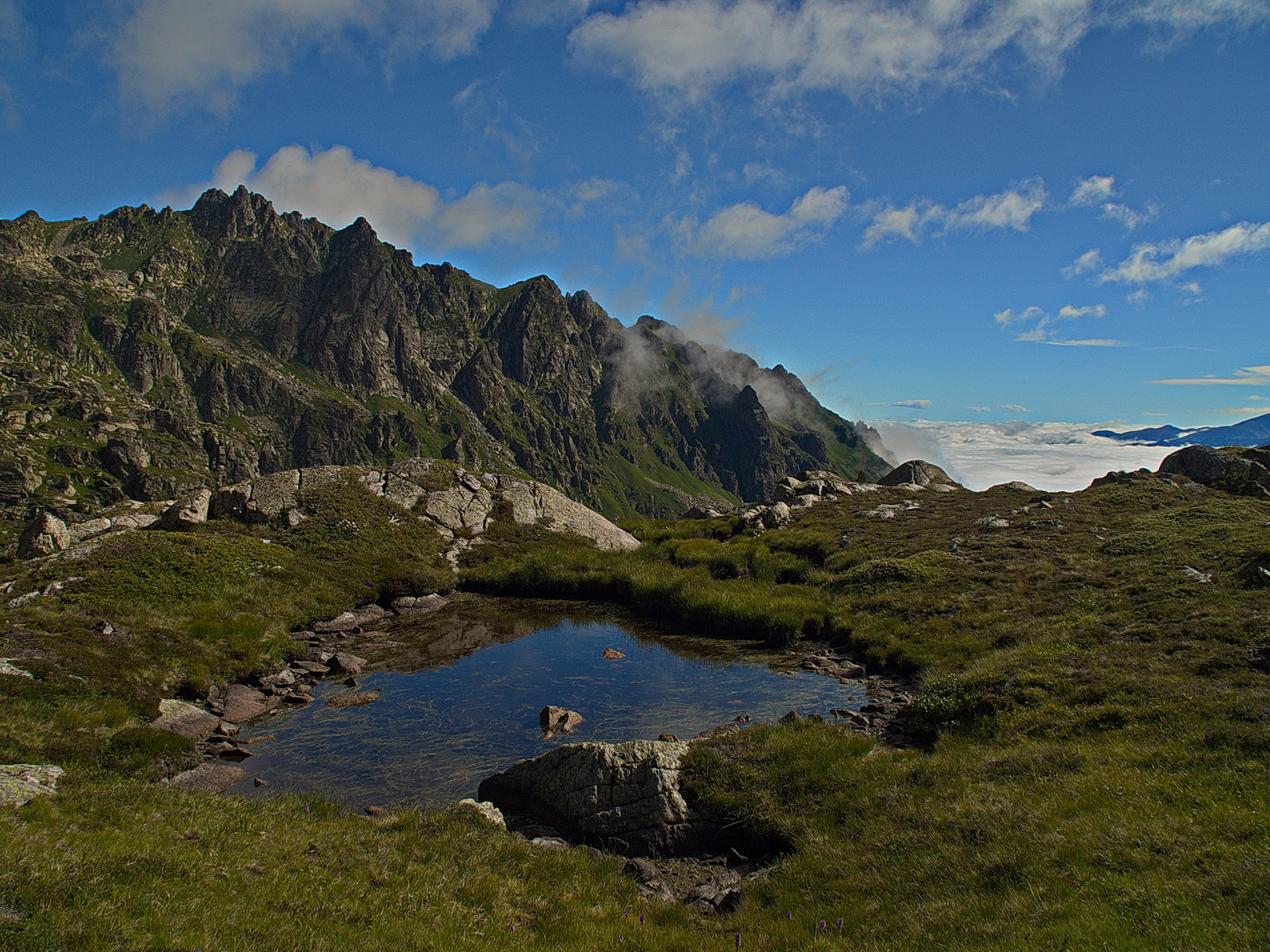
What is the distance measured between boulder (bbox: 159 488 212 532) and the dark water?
16.8 metres

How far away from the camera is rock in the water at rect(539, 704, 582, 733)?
68.3ft

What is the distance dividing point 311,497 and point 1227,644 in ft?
159

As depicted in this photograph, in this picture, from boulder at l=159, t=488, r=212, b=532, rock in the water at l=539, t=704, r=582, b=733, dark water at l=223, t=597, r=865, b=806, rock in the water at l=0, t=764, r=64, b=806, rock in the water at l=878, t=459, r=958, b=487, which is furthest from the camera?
rock in the water at l=878, t=459, r=958, b=487

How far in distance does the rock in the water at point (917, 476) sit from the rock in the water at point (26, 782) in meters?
79.7

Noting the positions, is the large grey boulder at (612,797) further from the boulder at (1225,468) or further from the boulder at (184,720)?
the boulder at (1225,468)

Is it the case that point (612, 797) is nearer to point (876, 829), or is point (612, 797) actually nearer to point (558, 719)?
point (876, 829)

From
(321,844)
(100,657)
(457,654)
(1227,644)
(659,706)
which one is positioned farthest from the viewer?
(457,654)

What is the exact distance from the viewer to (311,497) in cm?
4397

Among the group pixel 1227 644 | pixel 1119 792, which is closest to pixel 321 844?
pixel 1119 792

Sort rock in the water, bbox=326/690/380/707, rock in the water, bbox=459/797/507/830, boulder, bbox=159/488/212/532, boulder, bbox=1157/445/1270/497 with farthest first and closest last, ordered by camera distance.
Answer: boulder, bbox=1157/445/1270/497
boulder, bbox=159/488/212/532
rock in the water, bbox=326/690/380/707
rock in the water, bbox=459/797/507/830

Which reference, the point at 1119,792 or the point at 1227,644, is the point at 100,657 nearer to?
the point at 1119,792

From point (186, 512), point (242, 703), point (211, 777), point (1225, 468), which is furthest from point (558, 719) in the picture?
point (1225, 468)

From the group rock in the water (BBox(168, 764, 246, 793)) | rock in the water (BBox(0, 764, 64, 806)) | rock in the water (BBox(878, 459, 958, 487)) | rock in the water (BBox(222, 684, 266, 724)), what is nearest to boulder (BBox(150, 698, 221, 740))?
rock in the water (BBox(222, 684, 266, 724))

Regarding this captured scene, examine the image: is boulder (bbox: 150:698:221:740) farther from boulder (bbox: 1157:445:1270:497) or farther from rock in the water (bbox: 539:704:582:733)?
boulder (bbox: 1157:445:1270:497)
